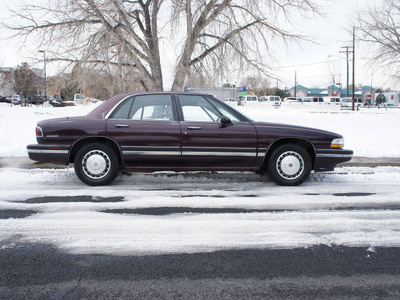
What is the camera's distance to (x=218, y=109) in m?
5.45

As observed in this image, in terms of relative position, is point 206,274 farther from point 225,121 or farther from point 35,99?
point 35,99

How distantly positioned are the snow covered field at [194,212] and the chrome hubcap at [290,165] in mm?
253

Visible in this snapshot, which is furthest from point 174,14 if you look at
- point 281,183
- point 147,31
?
point 281,183

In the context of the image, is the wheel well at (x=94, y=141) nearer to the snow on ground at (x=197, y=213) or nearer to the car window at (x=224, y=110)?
the snow on ground at (x=197, y=213)

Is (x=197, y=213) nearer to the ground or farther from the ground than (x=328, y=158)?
nearer to the ground

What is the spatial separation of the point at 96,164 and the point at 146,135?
0.85 metres

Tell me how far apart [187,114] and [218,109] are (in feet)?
1.61

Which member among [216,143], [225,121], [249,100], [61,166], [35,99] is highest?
[35,99]

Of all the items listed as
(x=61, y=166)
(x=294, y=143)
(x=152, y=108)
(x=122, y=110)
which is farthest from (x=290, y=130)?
(x=61, y=166)

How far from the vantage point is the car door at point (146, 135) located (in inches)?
→ 204

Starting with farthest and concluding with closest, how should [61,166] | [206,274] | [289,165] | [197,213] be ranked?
[61,166]
[289,165]
[197,213]
[206,274]

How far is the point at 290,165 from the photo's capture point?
17.3ft

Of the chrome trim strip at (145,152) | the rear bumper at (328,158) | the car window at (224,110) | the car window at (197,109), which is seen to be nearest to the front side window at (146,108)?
the car window at (197,109)

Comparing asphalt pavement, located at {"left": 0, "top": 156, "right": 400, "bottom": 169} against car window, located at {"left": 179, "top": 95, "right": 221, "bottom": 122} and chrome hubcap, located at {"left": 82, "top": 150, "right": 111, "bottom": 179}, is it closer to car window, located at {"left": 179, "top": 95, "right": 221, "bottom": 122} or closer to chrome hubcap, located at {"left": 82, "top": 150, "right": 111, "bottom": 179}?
chrome hubcap, located at {"left": 82, "top": 150, "right": 111, "bottom": 179}
